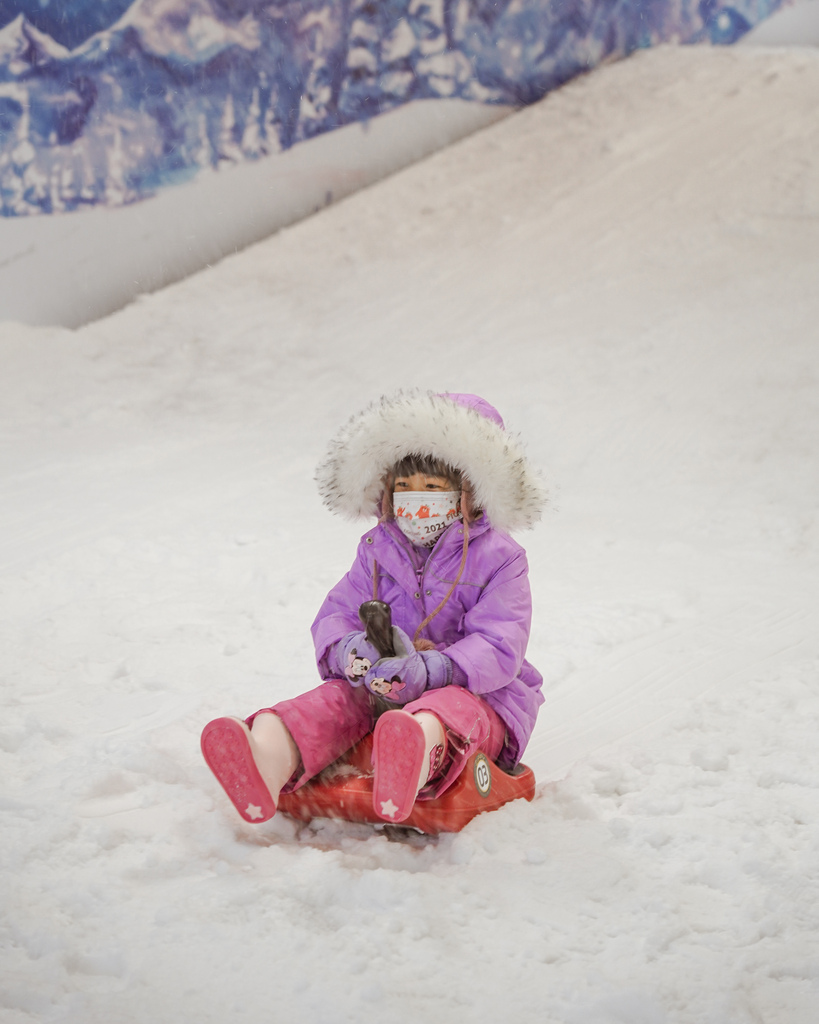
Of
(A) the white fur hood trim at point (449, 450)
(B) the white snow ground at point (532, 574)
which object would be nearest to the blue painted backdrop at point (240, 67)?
(B) the white snow ground at point (532, 574)

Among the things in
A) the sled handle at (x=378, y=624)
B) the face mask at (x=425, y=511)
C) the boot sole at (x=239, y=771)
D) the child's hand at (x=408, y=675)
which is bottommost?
the boot sole at (x=239, y=771)

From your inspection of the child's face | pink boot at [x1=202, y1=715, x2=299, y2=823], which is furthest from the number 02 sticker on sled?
the child's face

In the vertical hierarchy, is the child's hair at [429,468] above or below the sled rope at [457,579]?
above

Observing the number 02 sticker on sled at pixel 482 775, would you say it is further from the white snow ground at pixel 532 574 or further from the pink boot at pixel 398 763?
the pink boot at pixel 398 763

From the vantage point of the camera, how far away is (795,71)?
765cm

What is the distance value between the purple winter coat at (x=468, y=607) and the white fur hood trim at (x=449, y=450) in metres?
0.08

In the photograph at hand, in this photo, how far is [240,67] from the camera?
683 centimetres

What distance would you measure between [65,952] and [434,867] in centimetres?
61

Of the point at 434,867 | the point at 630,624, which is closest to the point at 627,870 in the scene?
the point at 434,867

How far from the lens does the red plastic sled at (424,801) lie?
1684 mm

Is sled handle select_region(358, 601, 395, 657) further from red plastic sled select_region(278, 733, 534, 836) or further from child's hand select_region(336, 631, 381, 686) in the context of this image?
red plastic sled select_region(278, 733, 534, 836)

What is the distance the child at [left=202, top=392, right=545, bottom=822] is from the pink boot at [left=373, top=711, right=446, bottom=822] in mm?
49

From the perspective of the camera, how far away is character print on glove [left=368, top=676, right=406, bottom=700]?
1714 millimetres

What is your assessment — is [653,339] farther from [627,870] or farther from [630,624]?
[627,870]
